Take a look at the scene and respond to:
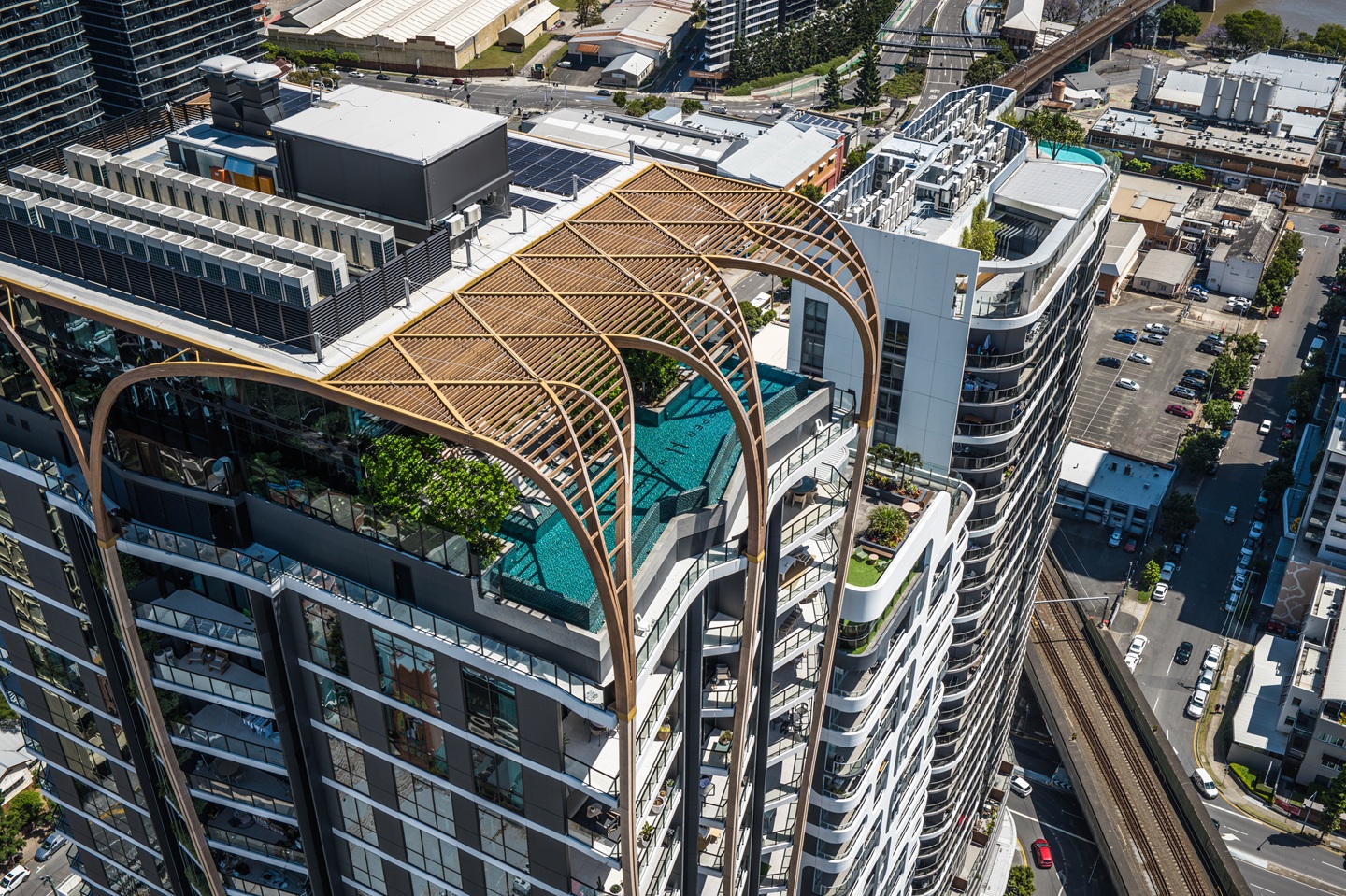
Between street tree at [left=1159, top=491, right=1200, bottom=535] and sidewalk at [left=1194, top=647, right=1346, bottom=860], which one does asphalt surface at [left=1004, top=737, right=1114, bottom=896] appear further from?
street tree at [left=1159, top=491, right=1200, bottom=535]

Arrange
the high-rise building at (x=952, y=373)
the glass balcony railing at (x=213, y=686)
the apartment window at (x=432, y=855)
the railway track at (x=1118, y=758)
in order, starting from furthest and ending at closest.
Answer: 1. the railway track at (x=1118, y=758)
2. the high-rise building at (x=952, y=373)
3. the apartment window at (x=432, y=855)
4. the glass balcony railing at (x=213, y=686)

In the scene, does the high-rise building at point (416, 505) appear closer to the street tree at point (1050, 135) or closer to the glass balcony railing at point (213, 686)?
the glass balcony railing at point (213, 686)

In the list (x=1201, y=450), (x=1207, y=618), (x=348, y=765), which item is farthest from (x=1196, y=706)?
(x=348, y=765)

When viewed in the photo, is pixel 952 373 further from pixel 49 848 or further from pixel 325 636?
pixel 49 848

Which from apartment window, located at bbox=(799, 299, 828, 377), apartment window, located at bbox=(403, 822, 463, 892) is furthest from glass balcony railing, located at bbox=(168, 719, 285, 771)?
apartment window, located at bbox=(799, 299, 828, 377)

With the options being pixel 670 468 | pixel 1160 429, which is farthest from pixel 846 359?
pixel 1160 429

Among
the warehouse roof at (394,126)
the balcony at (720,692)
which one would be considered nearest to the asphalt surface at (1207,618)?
the balcony at (720,692)
